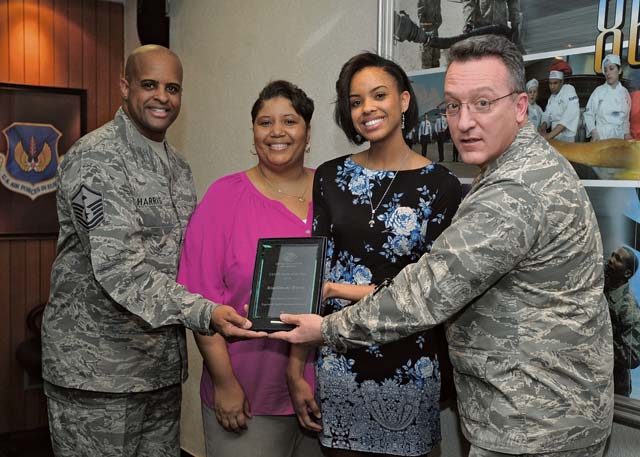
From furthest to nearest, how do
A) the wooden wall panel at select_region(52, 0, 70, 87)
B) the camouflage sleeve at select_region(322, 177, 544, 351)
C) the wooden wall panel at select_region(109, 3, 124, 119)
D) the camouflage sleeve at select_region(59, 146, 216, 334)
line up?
the wooden wall panel at select_region(109, 3, 124, 119), the wooden wall panel at select_region(52, 0, 70, 87), the camouflage sleeve at select_region(59, 146, 216, 334), the camouflage sleeve at select_region(322, 177, 544, 351)

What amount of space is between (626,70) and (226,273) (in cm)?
126

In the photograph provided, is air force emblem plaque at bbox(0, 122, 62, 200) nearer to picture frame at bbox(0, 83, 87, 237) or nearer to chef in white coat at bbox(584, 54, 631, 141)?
picture frame at bbox(0, 83, 87, 237)

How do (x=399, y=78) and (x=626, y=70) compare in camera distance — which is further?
(x=399, y=78)

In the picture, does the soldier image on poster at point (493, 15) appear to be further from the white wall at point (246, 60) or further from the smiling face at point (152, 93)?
the smiling face at point (152, 93)

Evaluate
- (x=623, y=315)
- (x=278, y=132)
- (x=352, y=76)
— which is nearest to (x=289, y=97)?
(x=278, y=132)

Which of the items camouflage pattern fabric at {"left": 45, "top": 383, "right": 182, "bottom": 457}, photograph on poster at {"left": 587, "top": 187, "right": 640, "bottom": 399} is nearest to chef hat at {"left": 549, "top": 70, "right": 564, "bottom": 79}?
photograph on poster at {"left": 587, "top": 187, "right": 640, "bottom": 399}

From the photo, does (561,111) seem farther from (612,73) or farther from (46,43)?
(46,43)

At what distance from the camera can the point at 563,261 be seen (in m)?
1.42

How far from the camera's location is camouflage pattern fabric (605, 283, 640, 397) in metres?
1.71

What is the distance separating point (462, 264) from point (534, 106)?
720mm

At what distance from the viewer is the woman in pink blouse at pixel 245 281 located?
2076mm

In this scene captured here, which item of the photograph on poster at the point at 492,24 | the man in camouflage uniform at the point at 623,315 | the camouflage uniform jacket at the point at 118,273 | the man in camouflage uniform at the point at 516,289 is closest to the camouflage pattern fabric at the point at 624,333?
the man in camouflage uniform at the point at 623,315

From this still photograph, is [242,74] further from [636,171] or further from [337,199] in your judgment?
[636,171]

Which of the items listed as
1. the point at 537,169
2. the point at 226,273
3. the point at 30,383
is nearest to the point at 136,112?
the point at 226,273
